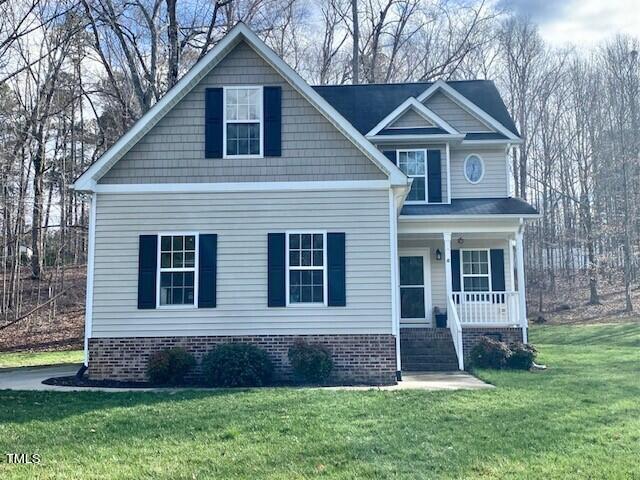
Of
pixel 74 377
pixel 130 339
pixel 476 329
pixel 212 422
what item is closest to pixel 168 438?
pixel 212 422

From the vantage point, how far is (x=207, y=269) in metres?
11.9

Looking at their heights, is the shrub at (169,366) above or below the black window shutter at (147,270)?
below

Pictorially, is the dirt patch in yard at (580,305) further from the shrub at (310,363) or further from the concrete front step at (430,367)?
the shrub at (310,363)

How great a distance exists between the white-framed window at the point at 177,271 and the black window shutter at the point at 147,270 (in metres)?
0.10

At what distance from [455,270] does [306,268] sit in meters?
5.54

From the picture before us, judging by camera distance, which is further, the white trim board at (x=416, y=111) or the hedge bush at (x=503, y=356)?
the white trim board at (x=416, y=111)

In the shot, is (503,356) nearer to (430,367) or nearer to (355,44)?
(430,367)

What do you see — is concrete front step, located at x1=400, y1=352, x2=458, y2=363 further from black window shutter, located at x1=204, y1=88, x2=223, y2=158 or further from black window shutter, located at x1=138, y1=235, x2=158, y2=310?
black window shutter, located at x1=204, y1=88, x2=223, y2=158

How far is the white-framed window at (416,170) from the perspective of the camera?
51.7ft

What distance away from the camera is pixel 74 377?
12.3 m

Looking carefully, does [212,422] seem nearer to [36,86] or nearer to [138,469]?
[138,469]

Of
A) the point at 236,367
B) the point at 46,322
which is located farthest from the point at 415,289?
the point at 46,322

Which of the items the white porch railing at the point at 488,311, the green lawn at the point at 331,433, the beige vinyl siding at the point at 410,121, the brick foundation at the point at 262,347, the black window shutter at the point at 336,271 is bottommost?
the green lawn at the point at 331,433

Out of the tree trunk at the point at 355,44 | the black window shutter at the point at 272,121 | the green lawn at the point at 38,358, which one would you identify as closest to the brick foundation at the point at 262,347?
the black window shutter at the point at 272,121
